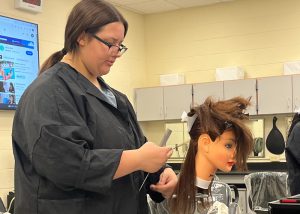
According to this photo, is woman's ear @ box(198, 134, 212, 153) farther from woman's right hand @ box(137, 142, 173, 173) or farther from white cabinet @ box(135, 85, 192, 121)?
white cabinet @ box(135, 85, 192, 121)

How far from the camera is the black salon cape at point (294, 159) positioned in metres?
2.67

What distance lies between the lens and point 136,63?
21.9ft

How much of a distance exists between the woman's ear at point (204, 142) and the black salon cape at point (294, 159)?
4.07 feet

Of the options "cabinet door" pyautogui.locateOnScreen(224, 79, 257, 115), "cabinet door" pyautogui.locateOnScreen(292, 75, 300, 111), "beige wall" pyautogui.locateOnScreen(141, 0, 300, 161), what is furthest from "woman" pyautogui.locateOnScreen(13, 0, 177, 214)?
"beige wall" pyautogui.locateOnScreen(141, 0, 300, 161)

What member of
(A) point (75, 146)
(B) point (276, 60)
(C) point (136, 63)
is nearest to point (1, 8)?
(C) point (136, 63)

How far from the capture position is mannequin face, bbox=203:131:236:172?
63.3 inches

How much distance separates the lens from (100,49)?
56.8 inches

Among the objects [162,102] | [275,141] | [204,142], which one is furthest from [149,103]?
[204,142]

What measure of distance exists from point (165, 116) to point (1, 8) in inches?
102

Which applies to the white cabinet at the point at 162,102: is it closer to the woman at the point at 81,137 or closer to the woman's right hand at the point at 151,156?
the woman at the point at 81,137

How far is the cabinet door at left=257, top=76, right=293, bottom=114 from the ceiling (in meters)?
1.42

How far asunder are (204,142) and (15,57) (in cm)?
348

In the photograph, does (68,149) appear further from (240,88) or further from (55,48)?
(240,88)

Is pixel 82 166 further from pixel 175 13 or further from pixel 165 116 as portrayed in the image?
pixel 175 13
